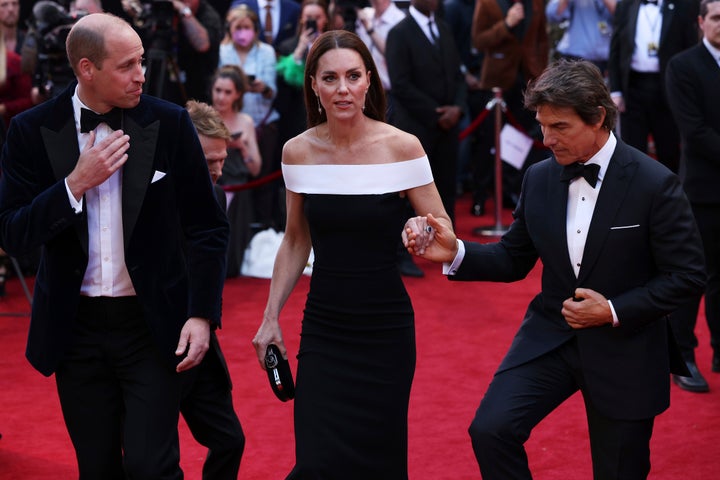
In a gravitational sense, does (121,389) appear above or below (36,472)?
above

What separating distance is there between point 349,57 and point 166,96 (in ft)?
18.0

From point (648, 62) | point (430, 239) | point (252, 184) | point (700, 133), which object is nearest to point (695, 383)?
point (700, 133)

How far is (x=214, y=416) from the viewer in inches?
158

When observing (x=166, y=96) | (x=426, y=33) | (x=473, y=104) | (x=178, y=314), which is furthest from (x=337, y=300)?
(x=473, y=104)

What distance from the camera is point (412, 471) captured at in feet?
16.1

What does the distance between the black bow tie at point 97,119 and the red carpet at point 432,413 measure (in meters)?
1.78

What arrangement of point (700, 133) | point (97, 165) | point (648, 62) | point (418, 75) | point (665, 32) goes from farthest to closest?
Result: point (418, 75)
point (648, 62)
point (665, 32)
point (700, 133)
point (97, 165)

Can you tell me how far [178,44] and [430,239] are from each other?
6031mm

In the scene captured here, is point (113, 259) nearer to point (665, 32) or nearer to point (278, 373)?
point (278, 373)

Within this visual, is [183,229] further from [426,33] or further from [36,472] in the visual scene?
[426,33]

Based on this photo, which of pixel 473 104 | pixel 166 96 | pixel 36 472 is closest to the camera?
pixel 36 472

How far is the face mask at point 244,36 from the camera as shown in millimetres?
9234

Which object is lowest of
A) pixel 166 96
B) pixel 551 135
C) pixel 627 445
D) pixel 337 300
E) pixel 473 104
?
pixel 473 104

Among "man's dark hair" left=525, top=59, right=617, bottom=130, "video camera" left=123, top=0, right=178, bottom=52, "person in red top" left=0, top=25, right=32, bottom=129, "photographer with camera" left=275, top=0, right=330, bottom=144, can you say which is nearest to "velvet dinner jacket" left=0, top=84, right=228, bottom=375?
"man's dark hair" left=525, top=59, right=617, bottom=130
